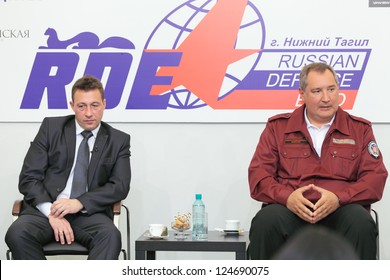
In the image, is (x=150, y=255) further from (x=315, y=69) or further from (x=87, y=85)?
(x=315, y=69)

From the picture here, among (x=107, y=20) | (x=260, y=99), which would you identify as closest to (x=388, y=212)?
(x=260, y=99)

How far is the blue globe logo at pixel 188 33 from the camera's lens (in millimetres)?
5020

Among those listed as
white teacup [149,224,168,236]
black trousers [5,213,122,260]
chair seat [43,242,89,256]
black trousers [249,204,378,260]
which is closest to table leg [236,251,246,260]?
black trousers [249,204,378,260]

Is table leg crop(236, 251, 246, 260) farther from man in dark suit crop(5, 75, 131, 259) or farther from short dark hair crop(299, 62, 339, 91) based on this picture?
short dark hair crop(299, 62, 339, 91)

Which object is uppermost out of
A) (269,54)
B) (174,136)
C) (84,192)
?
(269,54)

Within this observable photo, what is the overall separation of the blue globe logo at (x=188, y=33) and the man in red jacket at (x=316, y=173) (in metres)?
0.83

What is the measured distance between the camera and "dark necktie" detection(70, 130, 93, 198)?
4.33 metres

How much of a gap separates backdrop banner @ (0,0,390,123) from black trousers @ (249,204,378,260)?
126 centimetres

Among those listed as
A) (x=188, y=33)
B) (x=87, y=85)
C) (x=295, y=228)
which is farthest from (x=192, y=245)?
(x=188, y=33)

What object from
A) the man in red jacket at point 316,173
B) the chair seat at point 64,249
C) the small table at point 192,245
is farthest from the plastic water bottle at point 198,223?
the chair seat at point 64,249

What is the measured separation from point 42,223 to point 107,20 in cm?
162

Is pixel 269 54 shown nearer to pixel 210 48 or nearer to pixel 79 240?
pixel 210 48

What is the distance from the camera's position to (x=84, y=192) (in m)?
4.34

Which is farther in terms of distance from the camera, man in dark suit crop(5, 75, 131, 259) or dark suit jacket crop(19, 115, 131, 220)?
dark suit jacket crop(19, 115, 131, 220)
